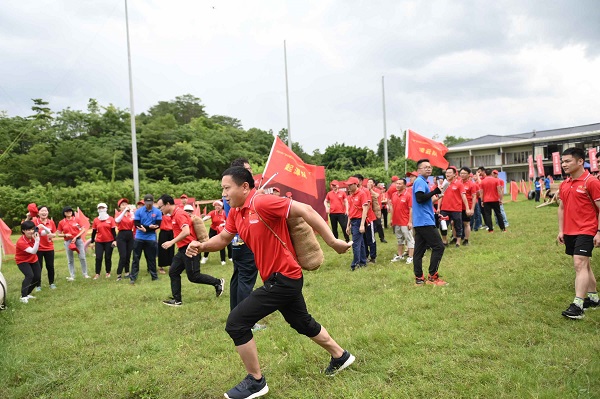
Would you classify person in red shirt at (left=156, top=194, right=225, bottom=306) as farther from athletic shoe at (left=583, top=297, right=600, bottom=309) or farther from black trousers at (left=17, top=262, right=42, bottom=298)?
athletic shoe at (left=583, top=297, right=600, bottom=309)

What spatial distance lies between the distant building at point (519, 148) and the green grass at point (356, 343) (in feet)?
145

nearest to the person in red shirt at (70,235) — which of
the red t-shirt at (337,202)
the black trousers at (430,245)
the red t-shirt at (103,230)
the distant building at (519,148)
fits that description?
the red t-shirt at (103,230)

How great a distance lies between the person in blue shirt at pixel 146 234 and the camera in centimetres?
1030

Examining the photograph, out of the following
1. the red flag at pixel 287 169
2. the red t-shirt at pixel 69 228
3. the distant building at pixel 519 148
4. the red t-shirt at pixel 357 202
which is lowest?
the red t-shirt at pixel 69 228

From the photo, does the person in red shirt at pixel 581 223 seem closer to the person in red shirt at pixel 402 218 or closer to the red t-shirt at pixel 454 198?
the person in red shirt at pixel 402 218

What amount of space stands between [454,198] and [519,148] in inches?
1725

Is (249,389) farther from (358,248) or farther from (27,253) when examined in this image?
(27,253)

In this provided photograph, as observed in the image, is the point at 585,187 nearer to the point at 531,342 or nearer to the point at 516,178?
the point at 531,342

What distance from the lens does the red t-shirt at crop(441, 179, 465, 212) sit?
37.9 feet

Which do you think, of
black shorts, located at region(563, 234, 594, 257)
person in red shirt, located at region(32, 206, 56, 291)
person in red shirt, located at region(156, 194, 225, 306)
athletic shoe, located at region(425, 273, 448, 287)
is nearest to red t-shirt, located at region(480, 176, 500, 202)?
athletic shoe, located at region(425, 273, 448, 287)

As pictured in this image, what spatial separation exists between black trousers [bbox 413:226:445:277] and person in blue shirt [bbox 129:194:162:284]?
6.26 m

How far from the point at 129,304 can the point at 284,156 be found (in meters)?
3.93

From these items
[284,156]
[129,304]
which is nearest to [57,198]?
[129,304]

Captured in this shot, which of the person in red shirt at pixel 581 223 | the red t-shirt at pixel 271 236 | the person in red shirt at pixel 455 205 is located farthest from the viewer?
the person in red shirt at pixel 455 205
